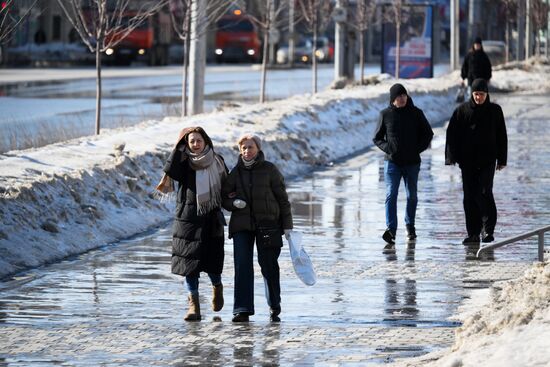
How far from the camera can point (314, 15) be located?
4188 centimetres

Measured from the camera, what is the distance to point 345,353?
375 inches

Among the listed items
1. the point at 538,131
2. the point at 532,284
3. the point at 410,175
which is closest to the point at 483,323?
the point at 532,284

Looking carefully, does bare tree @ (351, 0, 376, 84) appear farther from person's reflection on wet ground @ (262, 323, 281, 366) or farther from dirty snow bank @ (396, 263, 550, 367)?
dirty snow bank @ (396, 263, 550, 367)

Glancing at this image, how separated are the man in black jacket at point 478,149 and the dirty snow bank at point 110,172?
3.37 meters

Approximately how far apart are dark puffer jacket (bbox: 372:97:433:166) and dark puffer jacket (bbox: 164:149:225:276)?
15.7ft

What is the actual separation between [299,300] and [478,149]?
397 cm

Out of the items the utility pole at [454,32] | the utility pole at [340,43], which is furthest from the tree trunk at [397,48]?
the utility pole at [454,32]

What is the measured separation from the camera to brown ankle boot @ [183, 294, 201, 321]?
10805 mm

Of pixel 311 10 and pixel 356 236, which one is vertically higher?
pixel 311 10

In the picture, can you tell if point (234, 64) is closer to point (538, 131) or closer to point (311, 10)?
point (311, 10)

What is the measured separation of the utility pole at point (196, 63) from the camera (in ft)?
93.6

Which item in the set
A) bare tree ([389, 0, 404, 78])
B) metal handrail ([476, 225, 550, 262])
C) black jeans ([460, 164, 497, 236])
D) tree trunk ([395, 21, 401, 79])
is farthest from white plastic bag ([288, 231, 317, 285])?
tree trunk ([395, 21, 401, 79])

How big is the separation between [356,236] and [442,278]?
285cm

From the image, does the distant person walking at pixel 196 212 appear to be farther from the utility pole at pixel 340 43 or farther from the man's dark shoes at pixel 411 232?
the utility pole at pixel 340 43
